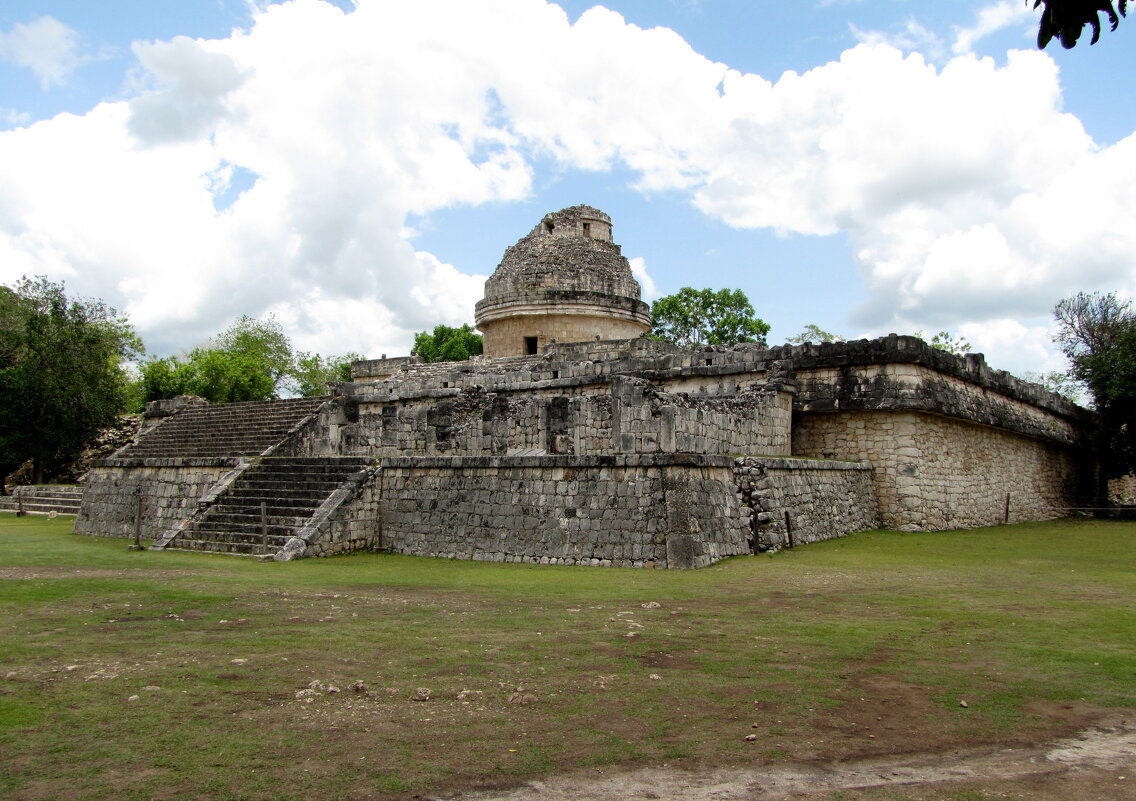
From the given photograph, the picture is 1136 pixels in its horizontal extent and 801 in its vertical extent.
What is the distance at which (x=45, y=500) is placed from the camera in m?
25.4

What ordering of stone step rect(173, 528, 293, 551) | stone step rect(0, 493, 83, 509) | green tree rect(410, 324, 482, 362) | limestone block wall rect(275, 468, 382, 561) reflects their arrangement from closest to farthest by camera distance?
1. limestone block wall rect(275, 468, 382, 561)
2. stone step rect(173, 528, 293, 551)
3. stone step rect(0, 493, 83, 509)
4. green tree rect(410, 324, 482, 362)

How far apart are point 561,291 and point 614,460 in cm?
1457

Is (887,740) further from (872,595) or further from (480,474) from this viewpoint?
(480,474)

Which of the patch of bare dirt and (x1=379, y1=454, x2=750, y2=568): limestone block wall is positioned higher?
(x1=379, y1=454, x2=750, y2=568): limestone block wall

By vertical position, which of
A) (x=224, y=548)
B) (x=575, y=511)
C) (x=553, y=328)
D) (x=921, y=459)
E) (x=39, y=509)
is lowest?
(x=224, y=548)

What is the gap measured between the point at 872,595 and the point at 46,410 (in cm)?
2828

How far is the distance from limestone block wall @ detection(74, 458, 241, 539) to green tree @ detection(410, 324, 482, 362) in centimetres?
2453

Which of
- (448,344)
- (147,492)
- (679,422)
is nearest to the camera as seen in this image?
(679,422)

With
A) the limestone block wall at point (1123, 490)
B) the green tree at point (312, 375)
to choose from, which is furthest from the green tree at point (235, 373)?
the limestone block wall at point (1123, 490)

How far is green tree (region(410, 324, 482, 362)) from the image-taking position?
44625 mm

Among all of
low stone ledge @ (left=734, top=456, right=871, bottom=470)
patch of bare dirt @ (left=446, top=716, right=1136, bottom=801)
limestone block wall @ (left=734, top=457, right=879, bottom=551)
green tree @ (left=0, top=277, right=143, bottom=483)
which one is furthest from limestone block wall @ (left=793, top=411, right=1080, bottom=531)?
green tree @ (left=0, top=277, right=143, bottom=483)

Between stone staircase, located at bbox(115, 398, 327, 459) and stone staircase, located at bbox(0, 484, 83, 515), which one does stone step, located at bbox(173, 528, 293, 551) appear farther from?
stone staircase, located at bbox(0, 484, 83, 515)

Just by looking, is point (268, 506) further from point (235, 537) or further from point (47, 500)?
point (47, 500)

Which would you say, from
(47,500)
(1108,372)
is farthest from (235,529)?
(1108,372)
